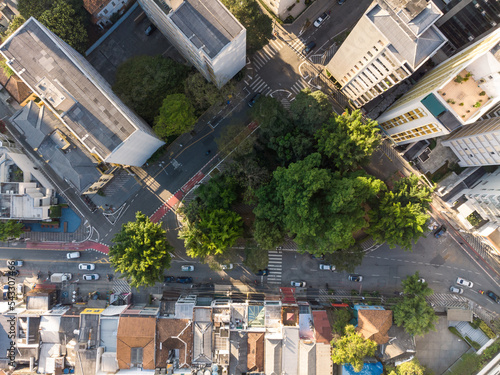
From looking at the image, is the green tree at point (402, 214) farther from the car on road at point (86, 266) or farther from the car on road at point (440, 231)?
the car on road at point (86, 266)

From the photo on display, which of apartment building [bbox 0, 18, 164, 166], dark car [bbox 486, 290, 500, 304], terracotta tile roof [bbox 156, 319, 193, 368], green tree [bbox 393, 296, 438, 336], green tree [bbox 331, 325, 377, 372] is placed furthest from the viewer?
dark car [bbox 486, 290, 500, 304]

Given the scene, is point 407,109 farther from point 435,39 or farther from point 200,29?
point 200,29

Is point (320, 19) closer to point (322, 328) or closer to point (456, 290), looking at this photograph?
point (322, 328)

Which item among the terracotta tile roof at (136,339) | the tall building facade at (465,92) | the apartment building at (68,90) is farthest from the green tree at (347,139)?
the terracotta tile roof at (136,339)

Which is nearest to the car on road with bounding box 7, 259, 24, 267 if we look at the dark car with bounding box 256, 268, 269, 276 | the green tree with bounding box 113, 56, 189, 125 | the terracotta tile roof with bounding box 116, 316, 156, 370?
the terracotta tile roof with bounding box 116, 316, 156, 370

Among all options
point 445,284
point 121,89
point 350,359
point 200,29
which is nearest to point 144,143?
point 121,89

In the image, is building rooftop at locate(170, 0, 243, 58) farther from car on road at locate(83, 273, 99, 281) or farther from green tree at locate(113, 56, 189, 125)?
car on road at locate(83, 273, 99, 281)
